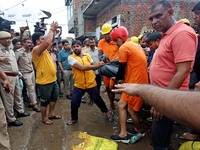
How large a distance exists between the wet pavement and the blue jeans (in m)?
0.82

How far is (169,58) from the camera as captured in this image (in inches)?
59.6

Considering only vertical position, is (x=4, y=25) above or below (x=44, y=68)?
above

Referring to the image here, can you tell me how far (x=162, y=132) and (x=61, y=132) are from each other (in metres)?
2.11

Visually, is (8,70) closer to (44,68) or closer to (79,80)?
(44,68)

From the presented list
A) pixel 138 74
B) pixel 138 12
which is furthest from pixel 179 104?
pixel 138 12

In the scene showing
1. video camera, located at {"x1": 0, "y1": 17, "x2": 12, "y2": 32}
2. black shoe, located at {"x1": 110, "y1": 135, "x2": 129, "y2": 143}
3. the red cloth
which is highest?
video camera, located at {"x1": 0, "y1": 17, "x2": 12, "y2": 32}

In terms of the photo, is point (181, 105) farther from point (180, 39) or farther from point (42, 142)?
point (42, 142)

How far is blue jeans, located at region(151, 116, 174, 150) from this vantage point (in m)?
1.57

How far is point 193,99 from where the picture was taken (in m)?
0.59

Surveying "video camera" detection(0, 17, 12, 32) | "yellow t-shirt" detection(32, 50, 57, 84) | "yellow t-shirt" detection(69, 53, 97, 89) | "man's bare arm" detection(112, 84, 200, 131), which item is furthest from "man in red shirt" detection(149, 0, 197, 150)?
"video camera" detection(0, 17, 12, 32)

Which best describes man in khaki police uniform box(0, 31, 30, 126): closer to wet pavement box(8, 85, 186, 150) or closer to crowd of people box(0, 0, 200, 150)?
crowd of people box(0, 0, 200, 150)

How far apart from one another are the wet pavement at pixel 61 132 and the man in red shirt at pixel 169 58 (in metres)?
1.00

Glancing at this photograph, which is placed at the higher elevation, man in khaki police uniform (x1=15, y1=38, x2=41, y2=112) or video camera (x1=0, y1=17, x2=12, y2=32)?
video camera (x1=0, y1=17, x2=12, y2=32)

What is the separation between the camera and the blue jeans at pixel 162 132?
1.57m
